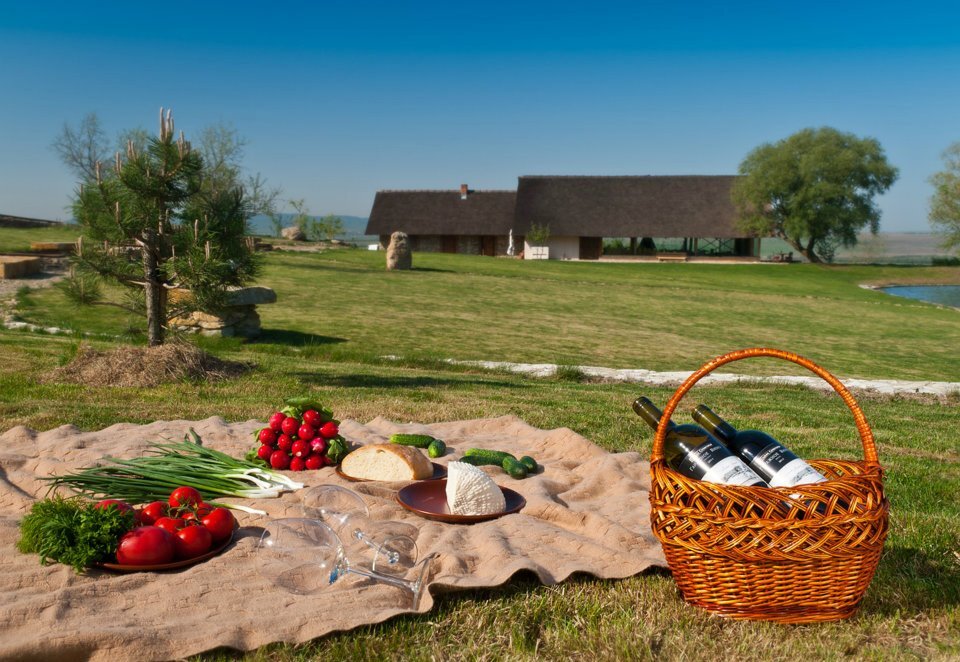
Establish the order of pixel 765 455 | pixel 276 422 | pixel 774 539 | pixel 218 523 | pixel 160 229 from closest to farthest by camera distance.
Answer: pixel 774 539 → pixel 765 455 → pixel 218 523 → pixel 276 422 → pixel 160 229

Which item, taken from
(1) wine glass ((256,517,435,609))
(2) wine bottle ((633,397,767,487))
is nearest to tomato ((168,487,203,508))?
(1) wine glass ((256,517,435,609))

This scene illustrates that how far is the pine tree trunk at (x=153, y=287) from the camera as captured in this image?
9.22 metres

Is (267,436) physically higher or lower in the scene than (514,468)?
higher

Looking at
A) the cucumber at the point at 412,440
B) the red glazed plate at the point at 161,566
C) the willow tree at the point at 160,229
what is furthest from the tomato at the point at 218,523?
the willow tree at the point at 160,229

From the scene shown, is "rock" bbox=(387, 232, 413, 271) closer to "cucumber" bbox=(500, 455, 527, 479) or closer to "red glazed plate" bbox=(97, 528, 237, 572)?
"cucumber" bbox=(500, 455, 527, 479)

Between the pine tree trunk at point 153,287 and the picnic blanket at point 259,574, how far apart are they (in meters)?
3.88

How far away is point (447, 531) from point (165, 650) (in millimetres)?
1537

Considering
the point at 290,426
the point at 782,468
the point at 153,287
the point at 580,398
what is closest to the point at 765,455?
the point at 782,468

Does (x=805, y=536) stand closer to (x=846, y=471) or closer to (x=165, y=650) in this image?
(x=846, y=471)

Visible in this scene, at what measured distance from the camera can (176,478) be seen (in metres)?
4.43

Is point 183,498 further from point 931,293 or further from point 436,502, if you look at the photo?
point 931,293

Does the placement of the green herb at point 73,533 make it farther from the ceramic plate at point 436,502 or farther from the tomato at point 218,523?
the ceramic plate at point 436,502

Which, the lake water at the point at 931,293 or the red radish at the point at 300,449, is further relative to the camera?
the lake water at the point at 931,293

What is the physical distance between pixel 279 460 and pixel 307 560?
6.12ft
